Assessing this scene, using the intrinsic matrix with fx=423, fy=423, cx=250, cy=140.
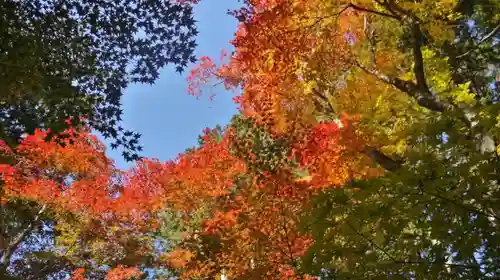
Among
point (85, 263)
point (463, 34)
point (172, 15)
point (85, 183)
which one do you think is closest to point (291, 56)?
Result: point (172, 15)

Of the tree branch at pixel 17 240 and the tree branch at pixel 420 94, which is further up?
the tree branch at pixel 17 240

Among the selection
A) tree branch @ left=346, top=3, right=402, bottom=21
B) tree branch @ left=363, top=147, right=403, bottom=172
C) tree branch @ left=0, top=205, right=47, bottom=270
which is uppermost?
tree branch @ left=0, top=205, right=47, bottom=270

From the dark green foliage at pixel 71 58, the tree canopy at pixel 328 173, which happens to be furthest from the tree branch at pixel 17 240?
the dark green foliage at pixel 71 58

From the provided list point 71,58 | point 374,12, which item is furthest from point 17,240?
point 374,12

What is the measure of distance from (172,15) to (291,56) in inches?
105

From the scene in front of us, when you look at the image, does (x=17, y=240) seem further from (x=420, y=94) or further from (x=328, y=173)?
(x=420, y=94)

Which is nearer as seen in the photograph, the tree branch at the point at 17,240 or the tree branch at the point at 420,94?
the tree branch at the point at 420,94

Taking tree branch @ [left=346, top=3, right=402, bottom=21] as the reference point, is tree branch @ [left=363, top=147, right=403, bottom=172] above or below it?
below

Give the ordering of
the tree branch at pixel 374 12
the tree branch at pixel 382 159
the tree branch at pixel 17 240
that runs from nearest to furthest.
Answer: the tree branch at pixel 374 12 → the tree branch at pixel 382 159 → the tree branch at pixel 17 240

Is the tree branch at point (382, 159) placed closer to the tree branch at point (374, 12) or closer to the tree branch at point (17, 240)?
the tree branch at point (374, 12)

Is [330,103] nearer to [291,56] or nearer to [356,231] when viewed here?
[291,56]

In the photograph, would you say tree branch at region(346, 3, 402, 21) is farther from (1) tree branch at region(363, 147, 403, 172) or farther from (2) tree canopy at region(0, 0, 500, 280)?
(1) tree branch at region(363, 147, 403, 172)

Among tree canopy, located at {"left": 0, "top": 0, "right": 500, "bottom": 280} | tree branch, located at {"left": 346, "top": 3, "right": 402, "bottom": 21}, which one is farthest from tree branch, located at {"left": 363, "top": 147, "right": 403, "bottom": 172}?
tree branch, located at {"left": 346, "top": 3, "right": 402, "bottom": 21}

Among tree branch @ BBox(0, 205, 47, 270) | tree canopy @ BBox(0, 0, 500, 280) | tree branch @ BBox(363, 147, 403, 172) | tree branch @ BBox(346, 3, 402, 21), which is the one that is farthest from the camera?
tree branch @ BBox(0, 205, 47, 270)
